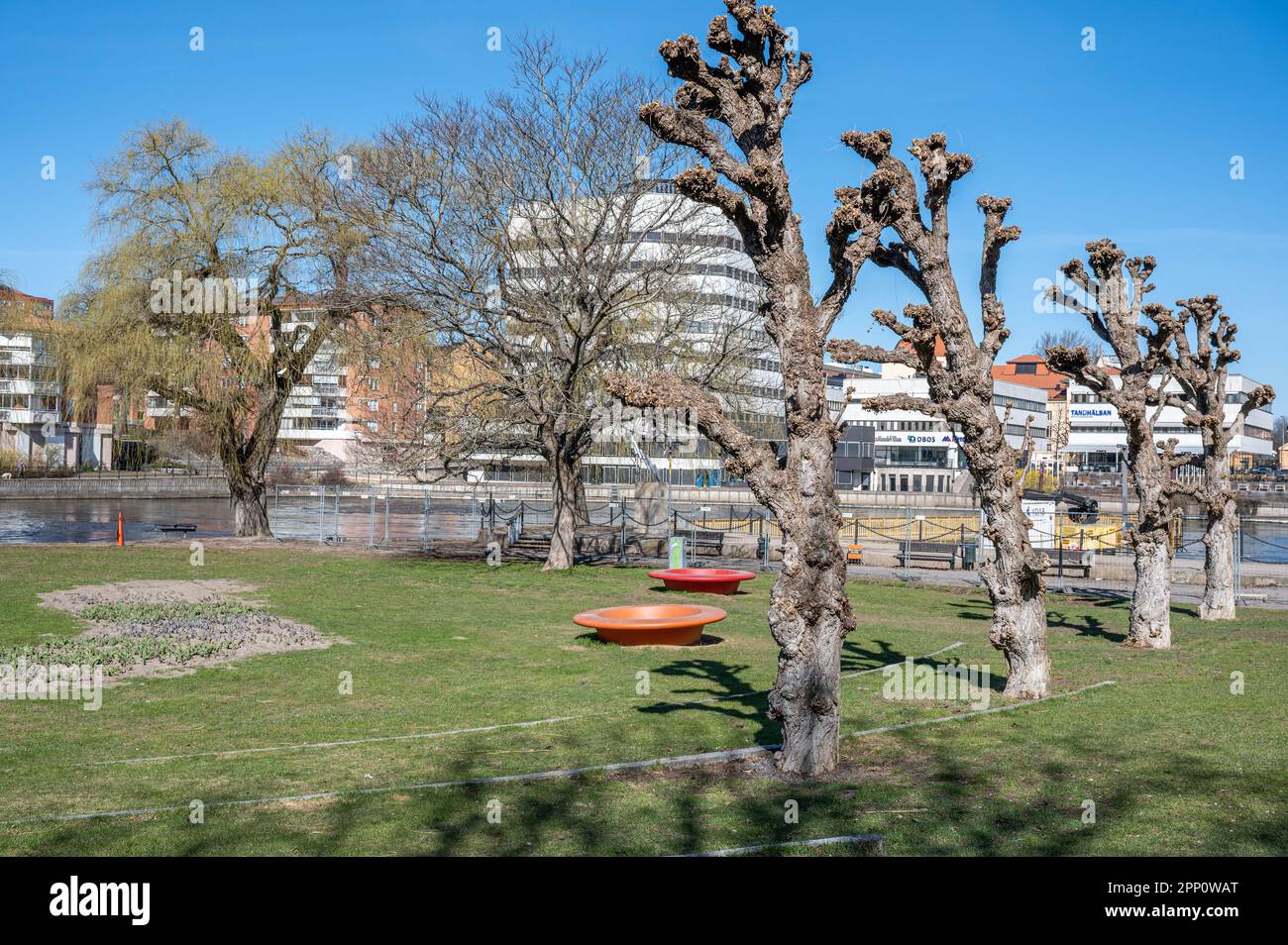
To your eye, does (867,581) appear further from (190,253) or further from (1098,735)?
(190,253)

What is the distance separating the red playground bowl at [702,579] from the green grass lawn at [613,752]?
4410mm

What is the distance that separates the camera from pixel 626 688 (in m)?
13.5

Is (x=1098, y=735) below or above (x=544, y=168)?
below

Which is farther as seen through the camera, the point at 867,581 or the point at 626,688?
the point at 867,581

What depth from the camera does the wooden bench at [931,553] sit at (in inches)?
1221

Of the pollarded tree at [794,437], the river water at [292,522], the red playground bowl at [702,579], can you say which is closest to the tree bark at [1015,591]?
the pollarded tree at [794,437]

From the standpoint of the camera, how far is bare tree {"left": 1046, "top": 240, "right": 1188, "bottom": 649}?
54.9 ft

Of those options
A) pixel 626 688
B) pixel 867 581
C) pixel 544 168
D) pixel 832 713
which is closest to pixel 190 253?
pixel 544 168

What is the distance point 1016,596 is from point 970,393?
2471 millimetres

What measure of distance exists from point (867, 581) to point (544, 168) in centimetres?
1368

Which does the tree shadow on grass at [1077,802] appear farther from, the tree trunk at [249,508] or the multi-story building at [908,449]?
the multi-story building at [908,449]

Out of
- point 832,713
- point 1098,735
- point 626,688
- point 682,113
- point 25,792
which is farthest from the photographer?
point 626,688

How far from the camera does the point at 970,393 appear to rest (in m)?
12.5

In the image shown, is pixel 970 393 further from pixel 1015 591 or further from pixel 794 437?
pixel 794 437
